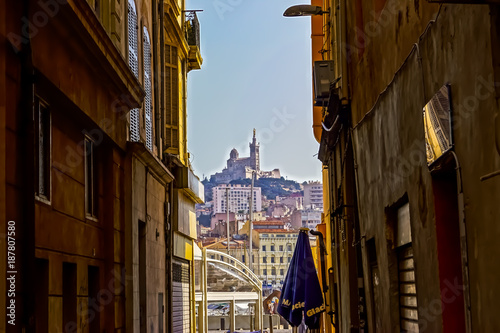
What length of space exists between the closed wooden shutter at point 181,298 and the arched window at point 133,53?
18.7 ft

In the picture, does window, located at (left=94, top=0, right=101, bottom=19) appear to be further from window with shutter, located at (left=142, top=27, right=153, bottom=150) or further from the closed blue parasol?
the closed blue parasol

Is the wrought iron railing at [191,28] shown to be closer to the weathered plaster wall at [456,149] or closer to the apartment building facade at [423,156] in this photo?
the apartment building facade at [423,156]

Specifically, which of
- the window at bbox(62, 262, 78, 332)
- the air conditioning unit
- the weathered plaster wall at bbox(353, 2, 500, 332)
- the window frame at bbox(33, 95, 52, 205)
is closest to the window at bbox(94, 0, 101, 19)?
the window frame at bbox(33, 95, 52, 205)

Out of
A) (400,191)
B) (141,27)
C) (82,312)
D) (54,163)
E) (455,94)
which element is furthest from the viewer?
(141,27)

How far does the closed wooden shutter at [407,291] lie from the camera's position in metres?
8.16

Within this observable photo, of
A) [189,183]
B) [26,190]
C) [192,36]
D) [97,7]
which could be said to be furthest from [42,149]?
[192,36]

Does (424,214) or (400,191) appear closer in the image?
(424,214)

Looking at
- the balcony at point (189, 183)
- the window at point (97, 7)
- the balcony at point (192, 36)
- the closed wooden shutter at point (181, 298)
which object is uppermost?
the balcony at point (192, 36)

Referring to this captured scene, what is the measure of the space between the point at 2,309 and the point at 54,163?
287 centimetres

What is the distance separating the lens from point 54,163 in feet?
30.1

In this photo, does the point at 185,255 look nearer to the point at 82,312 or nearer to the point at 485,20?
the point at 82,312

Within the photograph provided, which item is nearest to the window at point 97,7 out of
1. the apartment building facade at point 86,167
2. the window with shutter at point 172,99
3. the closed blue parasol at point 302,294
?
the apartment building facade at point 86,167

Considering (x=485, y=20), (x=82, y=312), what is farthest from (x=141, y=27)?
(x=485, y=20)

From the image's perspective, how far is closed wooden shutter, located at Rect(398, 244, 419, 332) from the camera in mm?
8164
